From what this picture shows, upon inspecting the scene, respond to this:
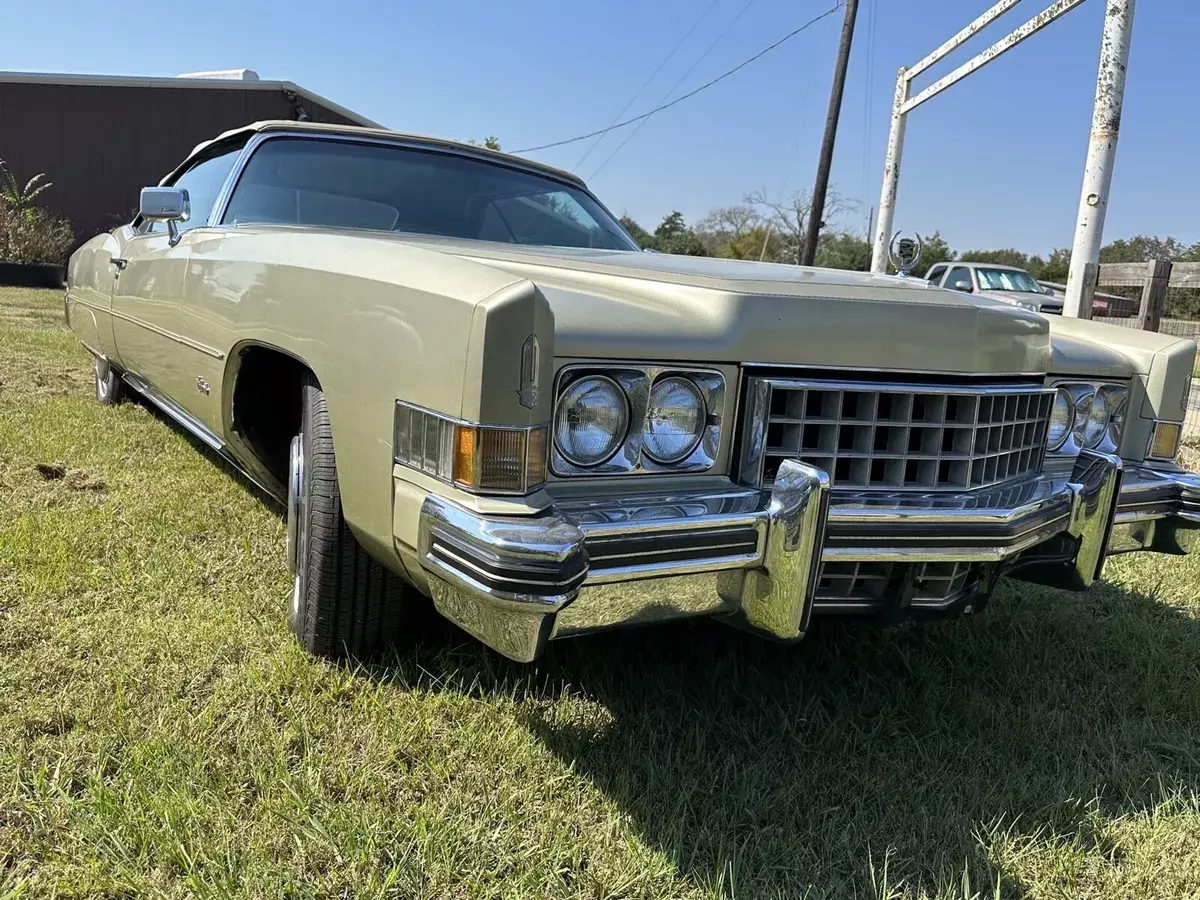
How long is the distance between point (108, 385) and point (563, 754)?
431cm

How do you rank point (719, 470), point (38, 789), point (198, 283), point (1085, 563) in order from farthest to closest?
1. point (198, 283)
2. point (1085, 563)
3. point (719, 470)
4. point (38, 789)

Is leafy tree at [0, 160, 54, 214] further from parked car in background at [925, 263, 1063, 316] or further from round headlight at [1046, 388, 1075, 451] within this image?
round headlight at [1046, 388, 1075, 451]

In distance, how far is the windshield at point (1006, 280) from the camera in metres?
13.9

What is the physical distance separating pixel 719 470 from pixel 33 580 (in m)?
2.04

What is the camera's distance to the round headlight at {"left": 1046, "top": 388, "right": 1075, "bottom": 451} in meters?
2.52

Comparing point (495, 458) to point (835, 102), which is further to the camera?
point (835, 102)

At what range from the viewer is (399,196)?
2990 mm

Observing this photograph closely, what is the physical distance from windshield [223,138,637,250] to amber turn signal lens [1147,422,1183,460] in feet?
6.05

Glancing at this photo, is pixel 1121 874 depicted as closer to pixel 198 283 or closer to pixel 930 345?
pixel 930 345

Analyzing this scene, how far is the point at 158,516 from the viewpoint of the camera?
3.20 metres

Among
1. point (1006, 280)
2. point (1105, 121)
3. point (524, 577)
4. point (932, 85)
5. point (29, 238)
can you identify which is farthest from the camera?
point (29, 238)

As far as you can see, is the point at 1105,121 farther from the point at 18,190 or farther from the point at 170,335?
the point at 18,190

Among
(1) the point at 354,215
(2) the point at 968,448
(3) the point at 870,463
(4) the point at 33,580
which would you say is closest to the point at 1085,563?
(2) the point at 968,448

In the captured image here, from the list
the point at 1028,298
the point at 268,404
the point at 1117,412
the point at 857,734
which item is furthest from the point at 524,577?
the point at 1028,298
